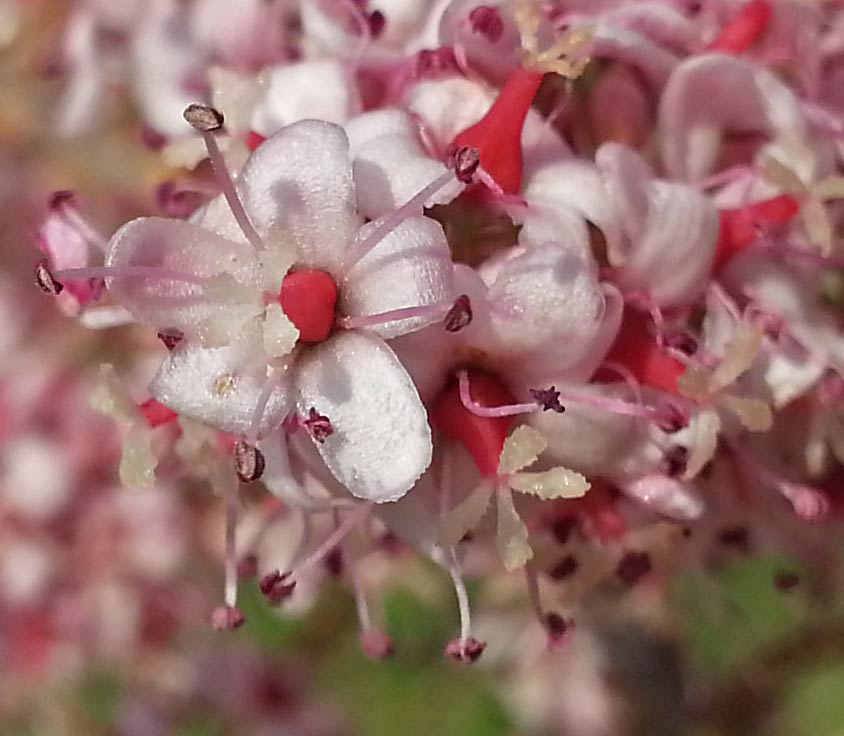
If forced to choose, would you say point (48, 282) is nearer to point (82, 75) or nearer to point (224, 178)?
point (224, 178)

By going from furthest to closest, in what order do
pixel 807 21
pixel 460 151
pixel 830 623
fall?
pixel 830 623
pixel 807 21
pixel 460 151

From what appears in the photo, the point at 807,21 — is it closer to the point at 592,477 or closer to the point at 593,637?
the point at 592,477

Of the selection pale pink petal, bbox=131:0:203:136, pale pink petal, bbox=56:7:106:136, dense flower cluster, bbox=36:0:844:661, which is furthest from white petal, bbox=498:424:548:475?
pale pink petal, bbox=56:7:106:136

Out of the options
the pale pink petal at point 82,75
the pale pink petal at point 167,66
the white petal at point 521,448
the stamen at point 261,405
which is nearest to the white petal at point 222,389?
the stamen at point 261,405

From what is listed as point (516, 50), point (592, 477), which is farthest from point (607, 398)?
point (516, 50)

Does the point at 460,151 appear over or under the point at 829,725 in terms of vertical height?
over

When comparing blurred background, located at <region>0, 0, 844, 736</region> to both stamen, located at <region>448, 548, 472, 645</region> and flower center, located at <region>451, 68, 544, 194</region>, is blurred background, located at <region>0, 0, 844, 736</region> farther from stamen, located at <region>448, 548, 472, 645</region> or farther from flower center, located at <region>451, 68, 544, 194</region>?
flower center, located at <region>451, 68, 544, 194</region>

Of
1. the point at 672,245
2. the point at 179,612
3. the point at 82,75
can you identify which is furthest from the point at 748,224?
the point at 179,612
